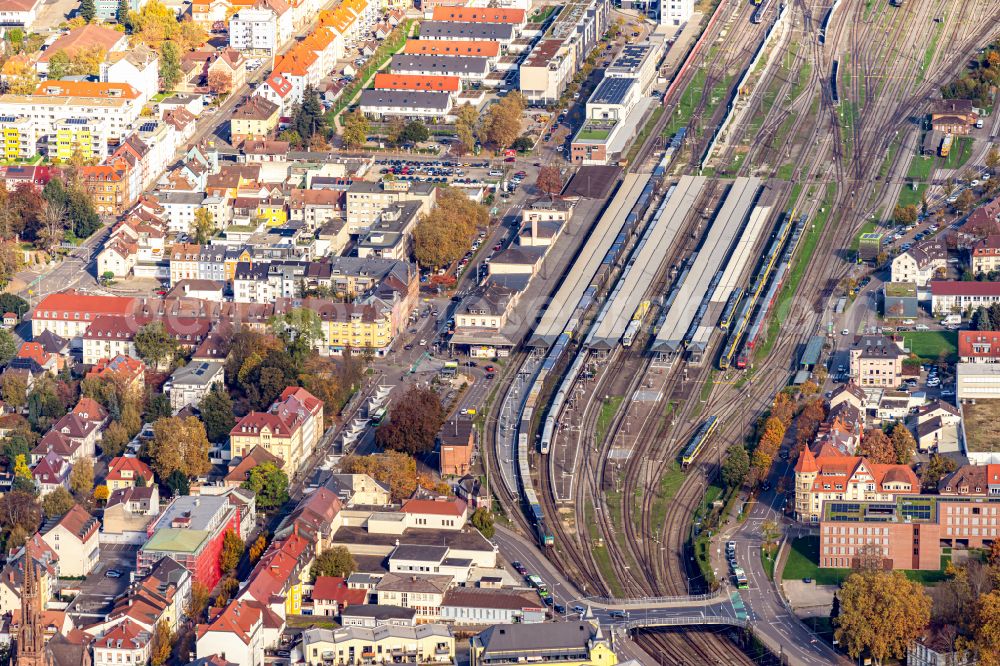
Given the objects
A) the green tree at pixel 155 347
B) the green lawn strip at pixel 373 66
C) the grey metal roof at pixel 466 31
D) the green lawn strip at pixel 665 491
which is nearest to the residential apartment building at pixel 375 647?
the green lawn strip at pixel 665 491

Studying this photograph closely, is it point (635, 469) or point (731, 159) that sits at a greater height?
point (731, 159)

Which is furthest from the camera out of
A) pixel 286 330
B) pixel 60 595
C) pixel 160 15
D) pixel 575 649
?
pixel 160 15

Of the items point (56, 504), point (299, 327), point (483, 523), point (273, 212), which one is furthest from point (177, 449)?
point (273, 212)

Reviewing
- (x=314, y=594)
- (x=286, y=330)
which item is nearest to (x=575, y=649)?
(x=314, y=594)

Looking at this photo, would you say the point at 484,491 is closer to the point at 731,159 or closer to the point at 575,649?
the point at 575,649

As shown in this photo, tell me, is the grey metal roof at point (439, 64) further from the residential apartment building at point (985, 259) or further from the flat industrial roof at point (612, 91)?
the residential apartment building at point (985, 259)

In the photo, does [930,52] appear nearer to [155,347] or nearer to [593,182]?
[593,182]

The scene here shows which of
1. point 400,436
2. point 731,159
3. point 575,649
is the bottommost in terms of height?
point 575,649
